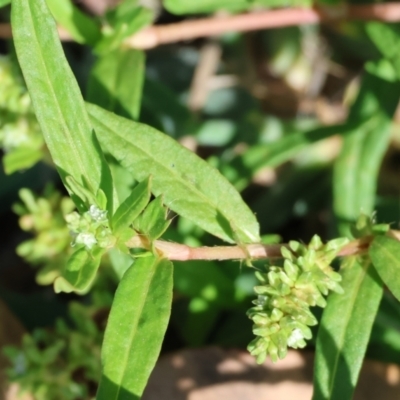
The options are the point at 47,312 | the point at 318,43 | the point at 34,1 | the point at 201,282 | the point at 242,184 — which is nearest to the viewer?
the point at 34,1

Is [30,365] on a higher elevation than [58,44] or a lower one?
lower

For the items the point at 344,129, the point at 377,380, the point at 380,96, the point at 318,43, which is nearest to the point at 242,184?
the point at 344,129

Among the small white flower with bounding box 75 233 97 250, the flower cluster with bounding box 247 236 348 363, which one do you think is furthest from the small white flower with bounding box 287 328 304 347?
the small white flower with bounding box 75 233 97 250

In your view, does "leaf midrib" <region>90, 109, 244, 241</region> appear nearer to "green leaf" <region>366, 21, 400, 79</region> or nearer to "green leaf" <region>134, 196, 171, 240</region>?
"green leaf" <region>134, 196, 171, 240</region>

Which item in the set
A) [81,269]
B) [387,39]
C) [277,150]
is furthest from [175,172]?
[387,39]

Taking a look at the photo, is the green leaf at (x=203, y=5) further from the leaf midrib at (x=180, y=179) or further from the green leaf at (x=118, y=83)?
the leaf midrib at (x=180, y=179)

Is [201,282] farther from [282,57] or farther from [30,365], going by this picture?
[282,57]

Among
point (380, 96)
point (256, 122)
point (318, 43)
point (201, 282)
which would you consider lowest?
point (201, 282)

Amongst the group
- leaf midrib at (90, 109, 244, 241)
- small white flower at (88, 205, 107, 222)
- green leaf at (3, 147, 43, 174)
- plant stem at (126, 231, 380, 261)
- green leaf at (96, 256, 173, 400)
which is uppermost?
leaf midrib at (90, 109, 244, 241)
